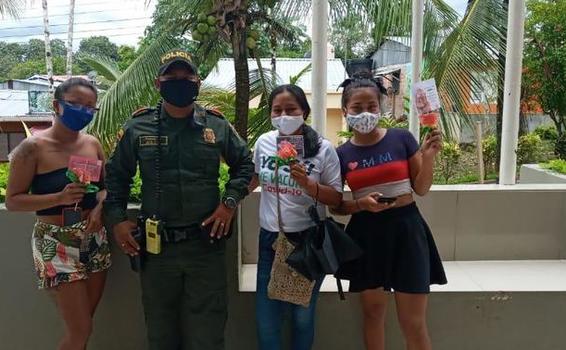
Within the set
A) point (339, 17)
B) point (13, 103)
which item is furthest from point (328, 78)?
point (13, 103)

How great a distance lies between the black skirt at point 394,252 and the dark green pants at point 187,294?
74 cm

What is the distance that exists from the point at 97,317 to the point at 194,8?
4.12 metres

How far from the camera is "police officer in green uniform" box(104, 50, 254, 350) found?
8.25 ft

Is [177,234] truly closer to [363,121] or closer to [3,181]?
[363,121]

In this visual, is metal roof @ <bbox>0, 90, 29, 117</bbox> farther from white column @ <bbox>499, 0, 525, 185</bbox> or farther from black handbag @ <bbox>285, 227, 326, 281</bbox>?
black handbag @ <bbox>285, 227, 326, 281</bbox>

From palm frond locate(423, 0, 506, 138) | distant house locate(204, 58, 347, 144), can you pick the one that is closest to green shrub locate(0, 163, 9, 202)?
palm frond locate(423, 0, 506, 138)

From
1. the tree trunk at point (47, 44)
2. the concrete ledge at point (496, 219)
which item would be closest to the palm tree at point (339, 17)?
the concrete ledge at point (496, 219)

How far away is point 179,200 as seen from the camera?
2.54 m

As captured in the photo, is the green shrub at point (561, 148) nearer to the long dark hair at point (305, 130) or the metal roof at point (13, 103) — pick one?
the long dark hair at point (305, 130)

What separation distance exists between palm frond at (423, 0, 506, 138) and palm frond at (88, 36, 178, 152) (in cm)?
350

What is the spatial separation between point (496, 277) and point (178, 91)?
8.85 ft

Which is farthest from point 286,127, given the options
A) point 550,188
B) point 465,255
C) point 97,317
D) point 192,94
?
point 550,188

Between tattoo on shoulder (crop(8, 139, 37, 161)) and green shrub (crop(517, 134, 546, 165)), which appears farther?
green shrub (crop(517, 134, 546, 165))

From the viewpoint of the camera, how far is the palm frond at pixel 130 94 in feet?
21.2
